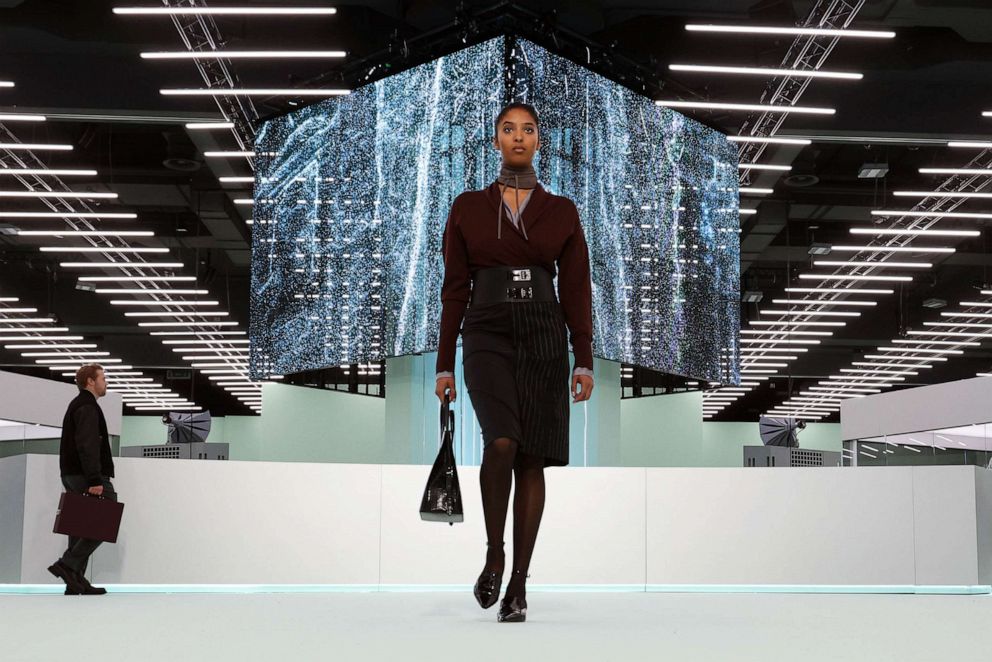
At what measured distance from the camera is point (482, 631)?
213 centimetres

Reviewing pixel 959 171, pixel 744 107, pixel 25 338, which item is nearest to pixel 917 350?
pixel 959 171

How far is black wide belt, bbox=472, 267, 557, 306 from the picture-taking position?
263 centimetres

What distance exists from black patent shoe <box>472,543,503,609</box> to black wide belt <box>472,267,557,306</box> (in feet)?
2.09

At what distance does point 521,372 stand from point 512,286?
21cm

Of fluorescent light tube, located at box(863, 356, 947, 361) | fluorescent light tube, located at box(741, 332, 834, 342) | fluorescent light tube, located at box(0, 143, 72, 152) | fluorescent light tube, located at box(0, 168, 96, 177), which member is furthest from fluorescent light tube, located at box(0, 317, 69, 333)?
fluorescent light tube, located at box(863, 356, 947, 361)

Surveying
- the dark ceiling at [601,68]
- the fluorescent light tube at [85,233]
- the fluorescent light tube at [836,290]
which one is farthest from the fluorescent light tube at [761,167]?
the fluorescent light tube at [85,233]

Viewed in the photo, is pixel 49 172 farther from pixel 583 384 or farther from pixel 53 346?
pixel 583 384

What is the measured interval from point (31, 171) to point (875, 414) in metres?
8.89

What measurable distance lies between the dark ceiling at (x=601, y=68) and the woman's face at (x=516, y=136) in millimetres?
4850

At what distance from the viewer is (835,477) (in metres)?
4.61

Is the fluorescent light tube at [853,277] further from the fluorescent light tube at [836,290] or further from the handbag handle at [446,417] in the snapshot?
the handbag handle at [446,417]

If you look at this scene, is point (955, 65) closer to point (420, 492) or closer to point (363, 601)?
point (420, 492)

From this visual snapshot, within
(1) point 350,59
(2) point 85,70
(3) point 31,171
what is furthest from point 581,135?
(3) point 31,171

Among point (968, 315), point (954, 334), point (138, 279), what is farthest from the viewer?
point (954, 334)
